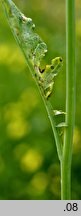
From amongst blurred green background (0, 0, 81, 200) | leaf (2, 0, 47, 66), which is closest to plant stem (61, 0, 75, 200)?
leaf (2, 0, 47, 66)

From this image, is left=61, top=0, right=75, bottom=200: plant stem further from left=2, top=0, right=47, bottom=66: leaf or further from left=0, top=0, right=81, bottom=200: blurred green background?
left=0, top=0, right=81, bottom=200: blurred green background

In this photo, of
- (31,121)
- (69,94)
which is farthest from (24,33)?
(31,121)

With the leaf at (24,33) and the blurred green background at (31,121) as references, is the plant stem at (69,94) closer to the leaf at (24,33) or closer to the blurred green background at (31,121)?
the leaf at (24,33)

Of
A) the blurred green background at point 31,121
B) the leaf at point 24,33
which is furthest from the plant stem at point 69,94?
the blurred green background at point 31,121

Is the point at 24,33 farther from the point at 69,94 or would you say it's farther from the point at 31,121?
the point at 31,121

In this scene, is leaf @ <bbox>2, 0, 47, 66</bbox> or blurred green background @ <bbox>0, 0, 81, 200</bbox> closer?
leaf @ <bbox>2, 0, 47, 66</bbox>
